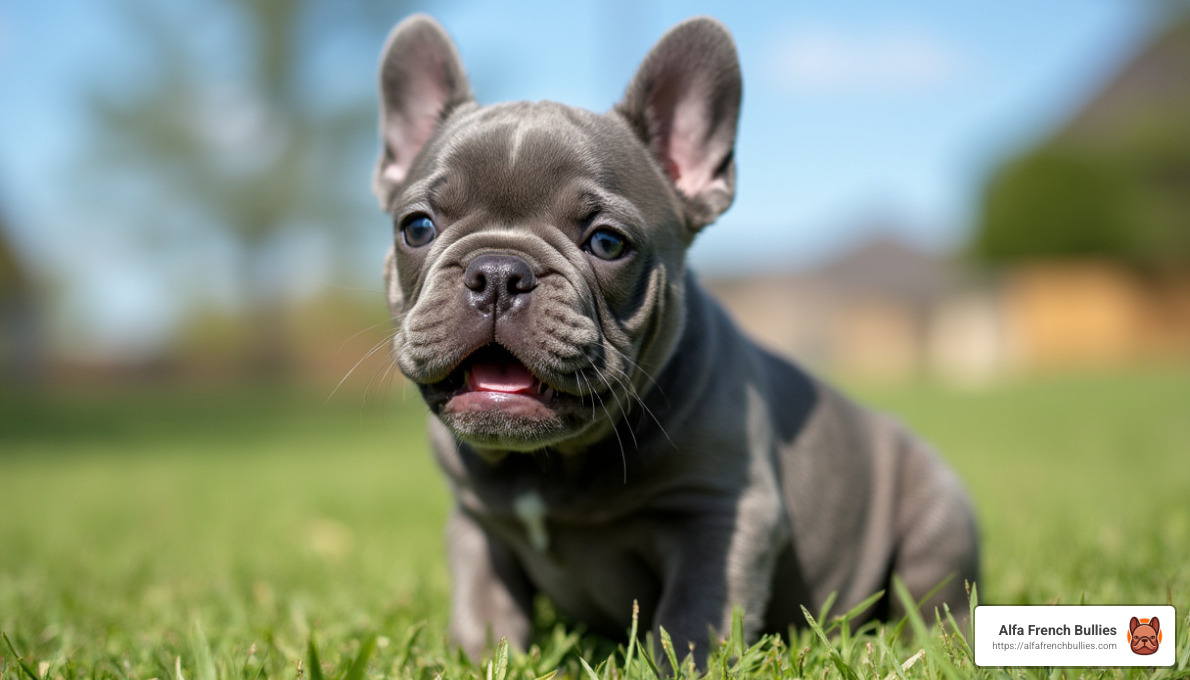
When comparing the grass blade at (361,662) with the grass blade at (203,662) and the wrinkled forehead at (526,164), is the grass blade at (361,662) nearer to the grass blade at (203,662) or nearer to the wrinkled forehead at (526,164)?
the grass blade at (203,662)

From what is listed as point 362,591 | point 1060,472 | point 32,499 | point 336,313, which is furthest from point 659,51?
point 336,313

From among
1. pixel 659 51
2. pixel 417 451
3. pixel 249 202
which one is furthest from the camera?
pixel 249 202

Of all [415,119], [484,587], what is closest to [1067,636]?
[484,587]

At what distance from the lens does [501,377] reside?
2.65m

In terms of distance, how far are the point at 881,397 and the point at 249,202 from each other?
1761 centimetres

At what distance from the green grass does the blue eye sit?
3.89 feet

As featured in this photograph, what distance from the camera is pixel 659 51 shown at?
3.18 meters

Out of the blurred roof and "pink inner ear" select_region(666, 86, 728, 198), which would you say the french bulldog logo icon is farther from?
the blurred roof

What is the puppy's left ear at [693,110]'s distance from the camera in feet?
10.3

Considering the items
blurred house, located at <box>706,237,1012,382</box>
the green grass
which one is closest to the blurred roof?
blurred house, located at <box>706,237,1012,382</box>

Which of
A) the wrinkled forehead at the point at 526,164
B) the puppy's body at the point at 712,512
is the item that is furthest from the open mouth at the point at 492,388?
the wrinkled forehead at the point at 526,164

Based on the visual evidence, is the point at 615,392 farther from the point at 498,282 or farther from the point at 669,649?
the point at 669,649

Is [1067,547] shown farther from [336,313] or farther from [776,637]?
[336,313]

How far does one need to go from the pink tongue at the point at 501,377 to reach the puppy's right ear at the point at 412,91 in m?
1.06
